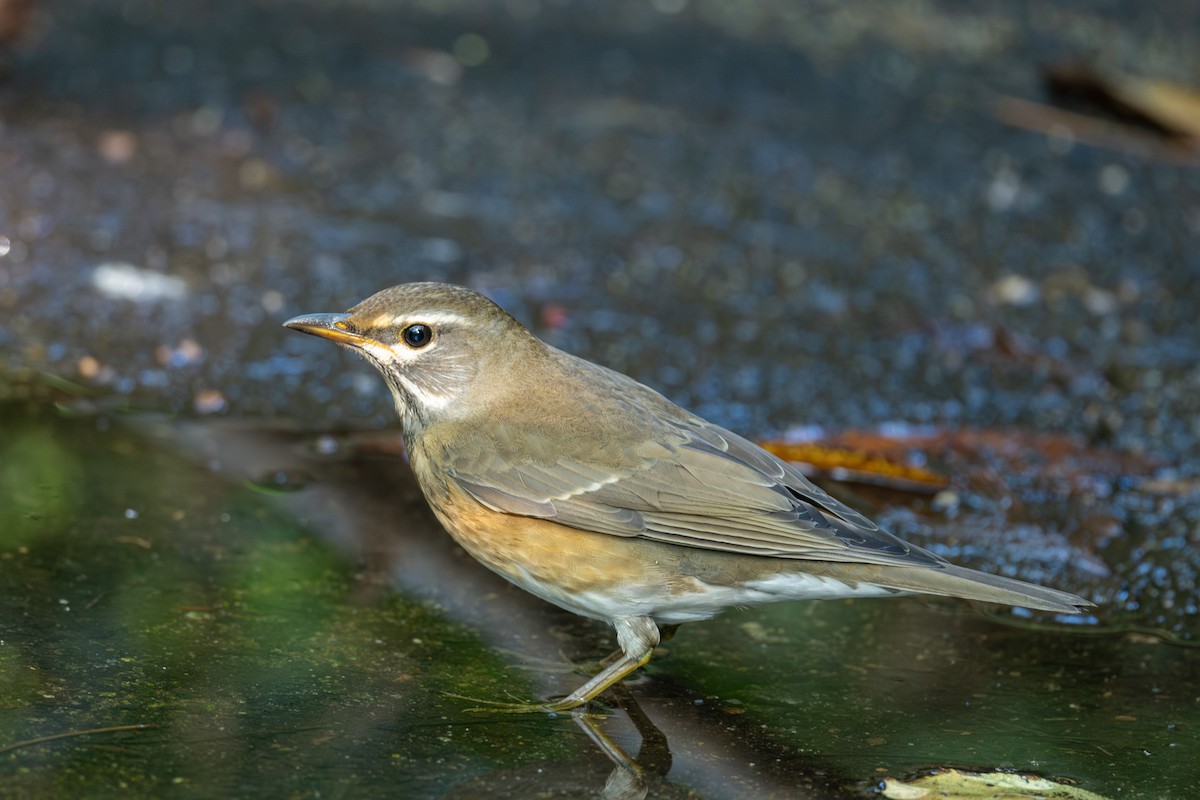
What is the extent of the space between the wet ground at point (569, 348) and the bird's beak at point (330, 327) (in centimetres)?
83

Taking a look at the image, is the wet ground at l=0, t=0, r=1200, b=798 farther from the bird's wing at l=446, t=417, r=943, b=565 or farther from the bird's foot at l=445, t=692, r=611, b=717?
the bird's wing at l=446, t=417, r=943, b=565

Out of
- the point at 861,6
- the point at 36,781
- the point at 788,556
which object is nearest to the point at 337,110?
the point at 861,6

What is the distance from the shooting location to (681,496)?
477 cm

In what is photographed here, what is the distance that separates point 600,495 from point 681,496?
272mm

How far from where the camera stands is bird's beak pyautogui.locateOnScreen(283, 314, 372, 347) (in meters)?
4.92

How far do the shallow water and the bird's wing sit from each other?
469 mm

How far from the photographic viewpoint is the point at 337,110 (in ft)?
29.5

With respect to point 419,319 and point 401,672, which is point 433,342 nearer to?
point 419,319

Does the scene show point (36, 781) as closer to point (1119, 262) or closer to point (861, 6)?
point (1119, 262)

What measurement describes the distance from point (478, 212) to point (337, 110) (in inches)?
56.3

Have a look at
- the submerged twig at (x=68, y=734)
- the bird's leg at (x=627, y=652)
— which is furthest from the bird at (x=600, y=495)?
the submerged twig at (x=68, y=734)

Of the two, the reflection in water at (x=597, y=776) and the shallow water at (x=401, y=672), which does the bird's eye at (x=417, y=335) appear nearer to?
the shallow water at (x=401, y=672)

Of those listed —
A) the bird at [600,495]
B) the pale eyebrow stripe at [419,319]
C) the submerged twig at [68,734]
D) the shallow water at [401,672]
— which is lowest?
the submerged twig at [68,734]

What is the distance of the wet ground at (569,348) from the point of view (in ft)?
13.9
